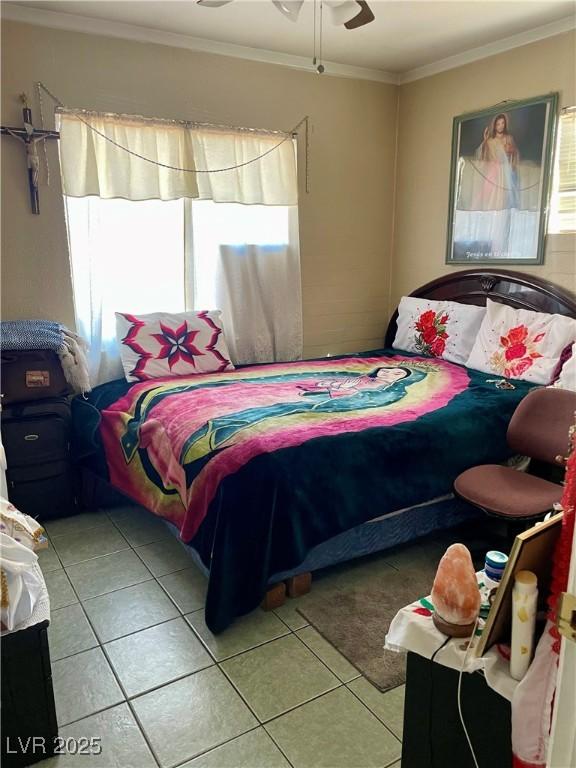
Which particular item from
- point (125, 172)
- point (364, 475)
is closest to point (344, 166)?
point (125, 172)

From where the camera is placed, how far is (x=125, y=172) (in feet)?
10.7

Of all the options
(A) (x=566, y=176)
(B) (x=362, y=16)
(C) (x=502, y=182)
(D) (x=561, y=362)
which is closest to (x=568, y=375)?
(D) (x=561, y=362)

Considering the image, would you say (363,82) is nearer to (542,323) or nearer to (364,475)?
(542,323)

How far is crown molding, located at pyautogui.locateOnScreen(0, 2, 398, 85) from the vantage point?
2.93m

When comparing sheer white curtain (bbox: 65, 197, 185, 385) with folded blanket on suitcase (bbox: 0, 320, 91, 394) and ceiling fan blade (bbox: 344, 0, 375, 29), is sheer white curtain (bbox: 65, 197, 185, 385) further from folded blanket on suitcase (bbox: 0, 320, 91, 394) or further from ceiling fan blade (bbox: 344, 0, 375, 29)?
ceiling fan blade (bbox: 344, 0, 375, 29)

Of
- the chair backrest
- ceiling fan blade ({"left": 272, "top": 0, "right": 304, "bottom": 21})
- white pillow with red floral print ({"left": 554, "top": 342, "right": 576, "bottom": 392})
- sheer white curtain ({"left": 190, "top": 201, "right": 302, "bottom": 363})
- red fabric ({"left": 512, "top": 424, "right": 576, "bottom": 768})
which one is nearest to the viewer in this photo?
red fabric ({"left": 512, "top": 424, "right": 576, "bottom": 768})

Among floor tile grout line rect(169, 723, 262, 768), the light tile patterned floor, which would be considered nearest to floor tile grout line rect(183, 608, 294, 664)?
the light tile patterned floor

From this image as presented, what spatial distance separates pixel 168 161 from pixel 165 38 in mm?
663

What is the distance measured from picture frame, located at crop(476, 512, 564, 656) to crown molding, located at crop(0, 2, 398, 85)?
3.29 metres

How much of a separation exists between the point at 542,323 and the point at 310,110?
204 centimetres

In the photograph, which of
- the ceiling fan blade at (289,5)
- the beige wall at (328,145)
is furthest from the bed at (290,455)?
the ceiling fan blade at (289,5)

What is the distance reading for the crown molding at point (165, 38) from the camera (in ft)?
9.61

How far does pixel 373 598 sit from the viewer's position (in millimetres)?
2328

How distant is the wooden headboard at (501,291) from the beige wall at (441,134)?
0.08 meters
